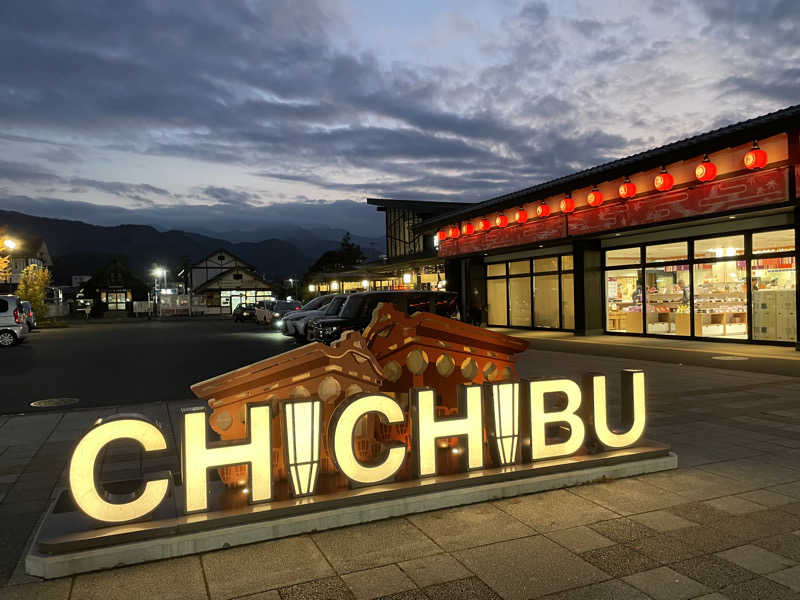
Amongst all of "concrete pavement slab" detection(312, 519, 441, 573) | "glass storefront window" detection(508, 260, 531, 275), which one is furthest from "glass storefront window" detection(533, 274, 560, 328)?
"concrete pavement slab" detection(312, 519, 441, 573)

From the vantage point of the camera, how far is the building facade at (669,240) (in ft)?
48.6

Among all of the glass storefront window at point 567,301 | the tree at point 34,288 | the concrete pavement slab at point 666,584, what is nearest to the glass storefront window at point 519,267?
the glass storefront window at point 567,301

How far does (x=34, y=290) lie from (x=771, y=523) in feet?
140

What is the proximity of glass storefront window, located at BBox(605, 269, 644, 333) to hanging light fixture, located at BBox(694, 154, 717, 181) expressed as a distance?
536cm

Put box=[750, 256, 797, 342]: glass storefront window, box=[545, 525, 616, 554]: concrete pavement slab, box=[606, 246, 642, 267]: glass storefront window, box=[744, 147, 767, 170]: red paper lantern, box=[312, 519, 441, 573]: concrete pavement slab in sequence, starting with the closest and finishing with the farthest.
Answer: box=[312, 519, 441, 573]: concrete pavement slab < box=[545, 525, 616, 554]: concrete pavement slab < box=[744, 147, 767, 170]: red paper lantern < box=[750, 256, 797, 342]: glass storefront window < box=[606, 246, 642, 267]: glass storefront window

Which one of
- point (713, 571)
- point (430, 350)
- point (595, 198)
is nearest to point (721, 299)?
point (595, 198)

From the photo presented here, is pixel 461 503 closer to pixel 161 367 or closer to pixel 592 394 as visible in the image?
pixel 592 394

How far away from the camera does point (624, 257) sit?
21.0 metres

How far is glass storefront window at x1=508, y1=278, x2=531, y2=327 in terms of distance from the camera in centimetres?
2612

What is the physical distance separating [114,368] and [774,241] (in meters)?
17.6

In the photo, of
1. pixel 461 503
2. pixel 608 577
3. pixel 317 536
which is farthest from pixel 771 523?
pixel 317 536

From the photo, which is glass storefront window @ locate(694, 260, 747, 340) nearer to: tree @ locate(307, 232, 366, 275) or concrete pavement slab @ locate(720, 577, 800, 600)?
concrete pavement slab @ locate(720, 577, 800, 600)

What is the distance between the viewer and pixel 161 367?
15109 mm

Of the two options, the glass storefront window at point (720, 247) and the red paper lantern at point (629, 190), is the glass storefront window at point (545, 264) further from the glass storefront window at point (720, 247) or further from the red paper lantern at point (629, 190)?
the glass storefront window at point (720, 247)
